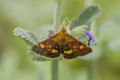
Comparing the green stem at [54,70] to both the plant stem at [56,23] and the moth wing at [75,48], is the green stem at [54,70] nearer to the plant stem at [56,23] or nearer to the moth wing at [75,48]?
the plant stem at [56,23]

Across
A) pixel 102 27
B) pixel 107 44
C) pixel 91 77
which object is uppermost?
pixel 102 27

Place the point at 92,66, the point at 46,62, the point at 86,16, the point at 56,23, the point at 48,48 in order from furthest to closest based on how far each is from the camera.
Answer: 1. the point at 46,62
2. the point at 92,66
3. the point at 86,16
4. the point at 56,23
5. the point at 48,48

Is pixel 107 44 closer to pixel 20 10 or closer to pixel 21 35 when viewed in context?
pixel 20 10

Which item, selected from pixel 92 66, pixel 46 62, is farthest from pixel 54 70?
pixel 46 62

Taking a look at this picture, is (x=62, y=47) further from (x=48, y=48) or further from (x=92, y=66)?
(x=92, y=66)

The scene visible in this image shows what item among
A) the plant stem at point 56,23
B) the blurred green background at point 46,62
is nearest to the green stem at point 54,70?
the plant stem at point 56,23

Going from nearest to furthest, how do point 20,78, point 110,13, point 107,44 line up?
point 20,78 → point 107,44 → point 110,13

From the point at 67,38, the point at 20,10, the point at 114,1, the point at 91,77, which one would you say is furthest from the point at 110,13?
the point at 67,38
